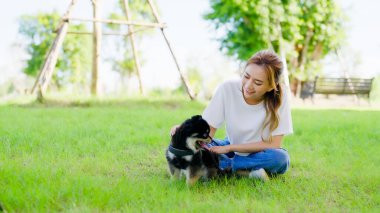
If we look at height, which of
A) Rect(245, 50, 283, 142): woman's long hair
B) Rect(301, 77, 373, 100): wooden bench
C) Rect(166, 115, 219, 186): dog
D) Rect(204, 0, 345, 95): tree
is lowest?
Rect(301, 77, 373, 100): wooden bench

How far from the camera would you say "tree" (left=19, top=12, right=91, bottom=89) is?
3058 cm

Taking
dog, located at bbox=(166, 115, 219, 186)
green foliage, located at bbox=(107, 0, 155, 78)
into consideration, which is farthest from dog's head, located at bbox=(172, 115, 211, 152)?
green foliage, located at bbox=(107, 0, 155, 78)

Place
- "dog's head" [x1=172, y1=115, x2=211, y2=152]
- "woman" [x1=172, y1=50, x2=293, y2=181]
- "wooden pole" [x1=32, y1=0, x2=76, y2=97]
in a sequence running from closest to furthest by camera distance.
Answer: "dog's head" [x1=172, y1=115, x2=211, y2=152] → "woman" [x1=172, y1=50, x2=293, y2=181] → "wooden pole" [x1=32, y1=0, x2=76, y2=97]

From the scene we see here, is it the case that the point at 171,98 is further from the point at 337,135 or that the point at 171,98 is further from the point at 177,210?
the point at 177,210

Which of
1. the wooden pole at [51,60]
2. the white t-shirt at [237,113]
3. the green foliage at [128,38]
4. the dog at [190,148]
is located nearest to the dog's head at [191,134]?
the dog at [190,148]

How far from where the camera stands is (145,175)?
370 cm

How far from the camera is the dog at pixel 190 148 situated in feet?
10.4

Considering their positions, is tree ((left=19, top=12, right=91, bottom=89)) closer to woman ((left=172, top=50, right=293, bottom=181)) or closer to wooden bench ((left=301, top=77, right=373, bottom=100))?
wooden bench ((left=301, top=77, right=373, bottom=100))

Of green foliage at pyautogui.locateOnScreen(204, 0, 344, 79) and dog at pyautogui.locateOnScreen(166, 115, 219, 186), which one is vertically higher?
green foliage at pyautogui.locateOnScreen(204, 0, 344, 79)

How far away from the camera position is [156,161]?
169 inches

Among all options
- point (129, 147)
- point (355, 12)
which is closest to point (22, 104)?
point (129, 147)

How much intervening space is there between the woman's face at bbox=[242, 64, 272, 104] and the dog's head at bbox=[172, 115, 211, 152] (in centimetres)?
46

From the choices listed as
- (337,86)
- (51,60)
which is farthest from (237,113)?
(337,86)

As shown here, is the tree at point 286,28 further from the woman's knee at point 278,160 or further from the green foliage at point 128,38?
the woman's knee at point 278,160
